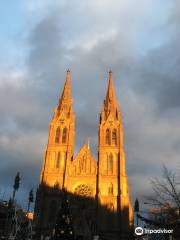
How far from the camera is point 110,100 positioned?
230 ft

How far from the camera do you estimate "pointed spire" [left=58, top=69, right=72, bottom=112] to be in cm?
6725

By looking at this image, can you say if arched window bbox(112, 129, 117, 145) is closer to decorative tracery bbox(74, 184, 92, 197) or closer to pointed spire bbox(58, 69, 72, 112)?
decorative tracery bbox(74, 184, 92, 197)

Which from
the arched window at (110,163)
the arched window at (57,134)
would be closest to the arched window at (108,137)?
the arched window at (110,163)

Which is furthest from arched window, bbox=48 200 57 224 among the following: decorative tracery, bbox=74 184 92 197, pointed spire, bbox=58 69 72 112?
pointed spire, bbox=58 69 72 112

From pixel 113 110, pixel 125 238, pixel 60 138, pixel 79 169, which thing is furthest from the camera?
pixel 113 110

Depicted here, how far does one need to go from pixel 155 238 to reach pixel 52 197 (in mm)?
39376

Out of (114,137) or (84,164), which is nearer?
(84,164)

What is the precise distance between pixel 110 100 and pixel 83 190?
23.9 metres

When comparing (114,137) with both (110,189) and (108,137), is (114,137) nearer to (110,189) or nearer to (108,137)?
(108,137)

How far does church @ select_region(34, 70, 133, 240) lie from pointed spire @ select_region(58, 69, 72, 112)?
261cm

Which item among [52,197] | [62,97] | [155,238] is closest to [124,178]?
[52,197]

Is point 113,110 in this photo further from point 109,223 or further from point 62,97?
point 109,223

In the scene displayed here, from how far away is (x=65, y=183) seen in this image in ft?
180

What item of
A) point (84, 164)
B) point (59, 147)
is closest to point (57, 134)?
point (59, 147)
